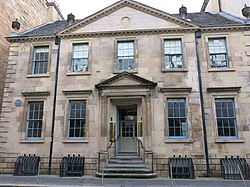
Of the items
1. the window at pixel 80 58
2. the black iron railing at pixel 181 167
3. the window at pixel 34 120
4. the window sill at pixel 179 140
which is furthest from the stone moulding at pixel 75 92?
the black iron railing at pixel 181 167

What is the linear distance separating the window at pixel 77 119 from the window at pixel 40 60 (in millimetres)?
3104

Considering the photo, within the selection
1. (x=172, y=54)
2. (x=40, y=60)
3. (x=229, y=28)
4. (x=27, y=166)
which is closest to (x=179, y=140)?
(x=172, y=54)

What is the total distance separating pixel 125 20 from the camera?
14.2m

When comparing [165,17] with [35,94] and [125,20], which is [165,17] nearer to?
[125,20]

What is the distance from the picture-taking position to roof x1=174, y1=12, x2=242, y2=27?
545 inches

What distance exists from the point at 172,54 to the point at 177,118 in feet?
13.1

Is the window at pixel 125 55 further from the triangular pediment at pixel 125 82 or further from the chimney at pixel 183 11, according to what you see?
the chimney at pixel 183 11

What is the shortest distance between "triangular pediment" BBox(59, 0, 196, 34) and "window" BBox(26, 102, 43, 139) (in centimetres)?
509

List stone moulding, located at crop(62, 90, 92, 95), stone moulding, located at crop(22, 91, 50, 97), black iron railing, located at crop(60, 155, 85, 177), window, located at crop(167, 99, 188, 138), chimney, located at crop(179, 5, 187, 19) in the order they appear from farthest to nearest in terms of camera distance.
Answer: chimney, located at crop(179, 5, 187, 19) → stone moulding, located at crop(22, 91, 50, 97) → stone moulding, located at crop(62, 90, 92, 95) → window, located at crop(167, 99, 188, 138) → black iron railing, located at crop(60, 155, 85, 177)

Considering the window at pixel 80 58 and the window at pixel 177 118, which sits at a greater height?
the window at pixel 80 58

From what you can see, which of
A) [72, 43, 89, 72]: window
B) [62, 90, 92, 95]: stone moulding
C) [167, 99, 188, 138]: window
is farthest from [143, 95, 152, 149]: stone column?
[72, 43, 89, 72]: window

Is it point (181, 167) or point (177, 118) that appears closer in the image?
point (181, 167)

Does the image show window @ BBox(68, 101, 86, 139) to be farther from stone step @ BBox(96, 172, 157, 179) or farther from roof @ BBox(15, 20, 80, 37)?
roof @ BBox(15, 20, 80, 37)

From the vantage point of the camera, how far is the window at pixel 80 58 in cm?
1381
